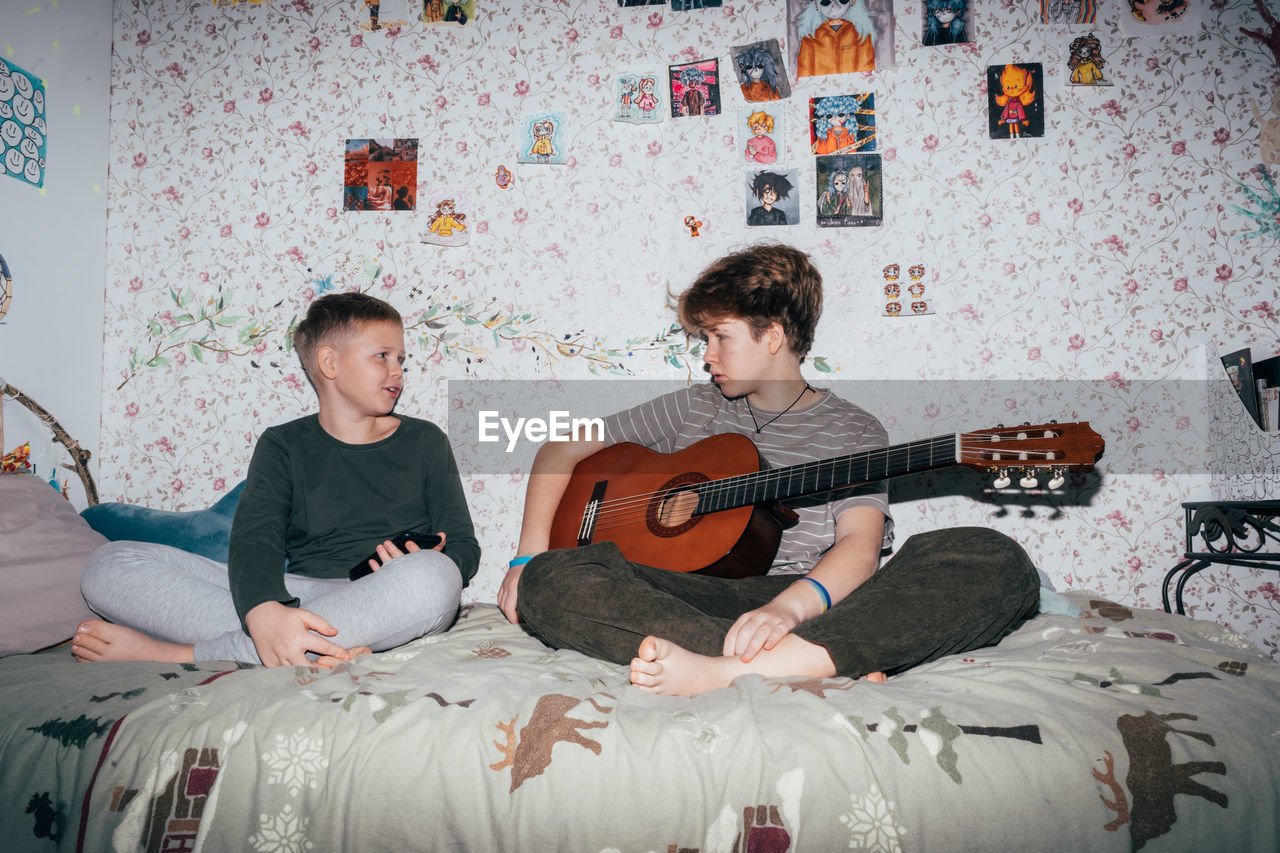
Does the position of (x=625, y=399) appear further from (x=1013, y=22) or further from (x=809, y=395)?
(x=1013, y=22)

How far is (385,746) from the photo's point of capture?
0.90m

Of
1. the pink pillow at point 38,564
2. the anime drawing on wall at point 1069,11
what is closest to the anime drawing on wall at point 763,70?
the anime drawing on wall at point 1069,11

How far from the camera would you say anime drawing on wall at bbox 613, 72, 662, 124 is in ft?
6.51

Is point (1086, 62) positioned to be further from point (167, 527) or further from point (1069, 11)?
point (167, 527)

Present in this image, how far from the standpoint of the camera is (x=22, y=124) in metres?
1.79

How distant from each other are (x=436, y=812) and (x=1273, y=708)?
3.68ft

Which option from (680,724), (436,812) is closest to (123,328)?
(436,812)

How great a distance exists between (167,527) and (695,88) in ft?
5.88

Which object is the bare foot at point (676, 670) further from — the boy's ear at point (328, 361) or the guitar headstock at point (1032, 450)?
the boy's ear at point (328, 361)

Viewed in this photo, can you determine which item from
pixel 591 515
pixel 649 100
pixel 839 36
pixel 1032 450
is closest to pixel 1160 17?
pixel 839 36

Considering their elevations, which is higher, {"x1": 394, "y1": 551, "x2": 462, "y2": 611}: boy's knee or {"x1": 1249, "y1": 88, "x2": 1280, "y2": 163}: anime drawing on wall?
{"x1": 1249, "y1": 88, "x2": 1280, "y2": 163}: anime drawing on wall

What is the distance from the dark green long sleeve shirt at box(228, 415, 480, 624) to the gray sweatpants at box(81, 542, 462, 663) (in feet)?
0.58

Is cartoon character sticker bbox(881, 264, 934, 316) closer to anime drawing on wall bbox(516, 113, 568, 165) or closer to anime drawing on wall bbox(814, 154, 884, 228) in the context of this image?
anime drawing on wall bbox(814, 154, 884, 228)

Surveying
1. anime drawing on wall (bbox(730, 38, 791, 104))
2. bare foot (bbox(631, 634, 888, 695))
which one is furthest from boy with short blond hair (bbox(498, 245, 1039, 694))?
anime drawing on wall (bbox(730, 38, 791, 104))
